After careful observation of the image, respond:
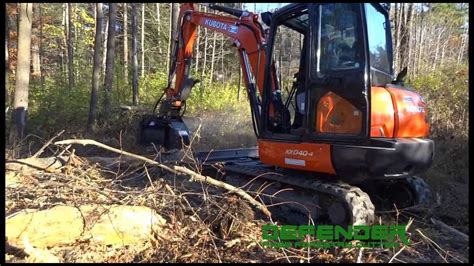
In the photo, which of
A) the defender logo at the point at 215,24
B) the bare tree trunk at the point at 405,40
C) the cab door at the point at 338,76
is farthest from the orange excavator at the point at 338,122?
the bare tree trunk at the point at 405,40

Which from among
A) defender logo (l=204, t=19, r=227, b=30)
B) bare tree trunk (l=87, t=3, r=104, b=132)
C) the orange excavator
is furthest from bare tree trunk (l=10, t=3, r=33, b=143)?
the orange excavator

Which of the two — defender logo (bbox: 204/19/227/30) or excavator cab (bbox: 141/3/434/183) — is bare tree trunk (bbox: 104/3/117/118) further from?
excavator cab (bbox: 141/3/434/183)

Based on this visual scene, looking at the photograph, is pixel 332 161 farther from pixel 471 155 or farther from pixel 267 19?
pixel 471 155

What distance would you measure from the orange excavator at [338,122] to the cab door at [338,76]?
0.04 ft

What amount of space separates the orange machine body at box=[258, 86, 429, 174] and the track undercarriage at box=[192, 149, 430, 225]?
24 cm

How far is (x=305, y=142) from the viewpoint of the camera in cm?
525

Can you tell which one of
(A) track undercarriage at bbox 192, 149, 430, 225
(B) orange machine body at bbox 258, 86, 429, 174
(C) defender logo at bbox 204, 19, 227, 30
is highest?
(C) defender logo at bbox 204, 19, 227, 30

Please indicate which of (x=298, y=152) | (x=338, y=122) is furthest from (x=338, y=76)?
(x=298, y=152)

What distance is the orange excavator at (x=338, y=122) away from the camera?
4.77 m

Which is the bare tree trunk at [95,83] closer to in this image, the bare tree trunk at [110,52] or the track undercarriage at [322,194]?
the bare tree trunk at [110,52]

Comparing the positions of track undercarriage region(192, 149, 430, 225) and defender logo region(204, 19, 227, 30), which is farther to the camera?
defender logo region(204, 19, 227, 30)

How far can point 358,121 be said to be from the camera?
4828mm

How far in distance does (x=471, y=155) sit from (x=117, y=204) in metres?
6.89

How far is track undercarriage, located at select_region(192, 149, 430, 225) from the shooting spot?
4.85 metres
